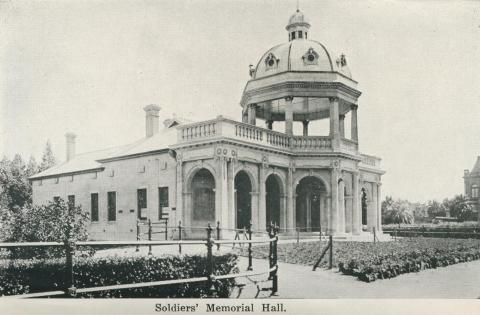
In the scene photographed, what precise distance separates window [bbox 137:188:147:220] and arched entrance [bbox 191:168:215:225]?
4.30 metres

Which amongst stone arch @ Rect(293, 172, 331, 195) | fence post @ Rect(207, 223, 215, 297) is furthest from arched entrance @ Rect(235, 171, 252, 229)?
fence post @ Rect(207, 223, 215, 297)

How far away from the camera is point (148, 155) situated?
26625 mm

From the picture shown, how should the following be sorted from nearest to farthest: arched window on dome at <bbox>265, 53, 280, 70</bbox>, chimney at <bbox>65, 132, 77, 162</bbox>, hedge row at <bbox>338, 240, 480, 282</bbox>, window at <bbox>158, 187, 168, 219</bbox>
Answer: hedge row at <bbox>338, 240, 480, 282</bbox>
window at <bbox>158, 187, 168, 219</bbox>
arched window on dome at <bbox>265, 53, 280, 70</bbox>
chimney at <bbox>65, 132, 77, 162</bbox>

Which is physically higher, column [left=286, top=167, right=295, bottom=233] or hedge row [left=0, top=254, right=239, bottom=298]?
column [left=286, top=167, right=295, bottom=233]

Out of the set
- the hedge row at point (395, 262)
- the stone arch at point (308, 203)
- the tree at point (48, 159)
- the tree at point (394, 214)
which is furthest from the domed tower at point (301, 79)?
the tree at point (394, 214)

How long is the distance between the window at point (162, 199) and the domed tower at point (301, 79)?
5.90 m

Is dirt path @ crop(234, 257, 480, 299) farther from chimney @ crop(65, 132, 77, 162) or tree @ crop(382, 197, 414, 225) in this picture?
tree @ crop(382, 197, 414, 225)

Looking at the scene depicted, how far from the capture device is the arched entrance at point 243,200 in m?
25.4

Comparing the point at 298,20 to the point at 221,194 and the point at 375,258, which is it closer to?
the point at 221,194

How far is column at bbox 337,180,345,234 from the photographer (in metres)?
26.4

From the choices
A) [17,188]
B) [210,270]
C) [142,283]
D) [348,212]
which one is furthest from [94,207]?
[142,283]

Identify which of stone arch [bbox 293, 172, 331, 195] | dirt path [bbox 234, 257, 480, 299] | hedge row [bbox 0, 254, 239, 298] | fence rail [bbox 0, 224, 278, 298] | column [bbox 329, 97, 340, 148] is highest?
column [bbox 329, 97, 340, 148]

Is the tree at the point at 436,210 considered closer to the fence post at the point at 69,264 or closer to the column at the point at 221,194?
the column at the point at 221,194

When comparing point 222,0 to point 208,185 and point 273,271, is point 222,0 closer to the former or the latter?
point 273,271
